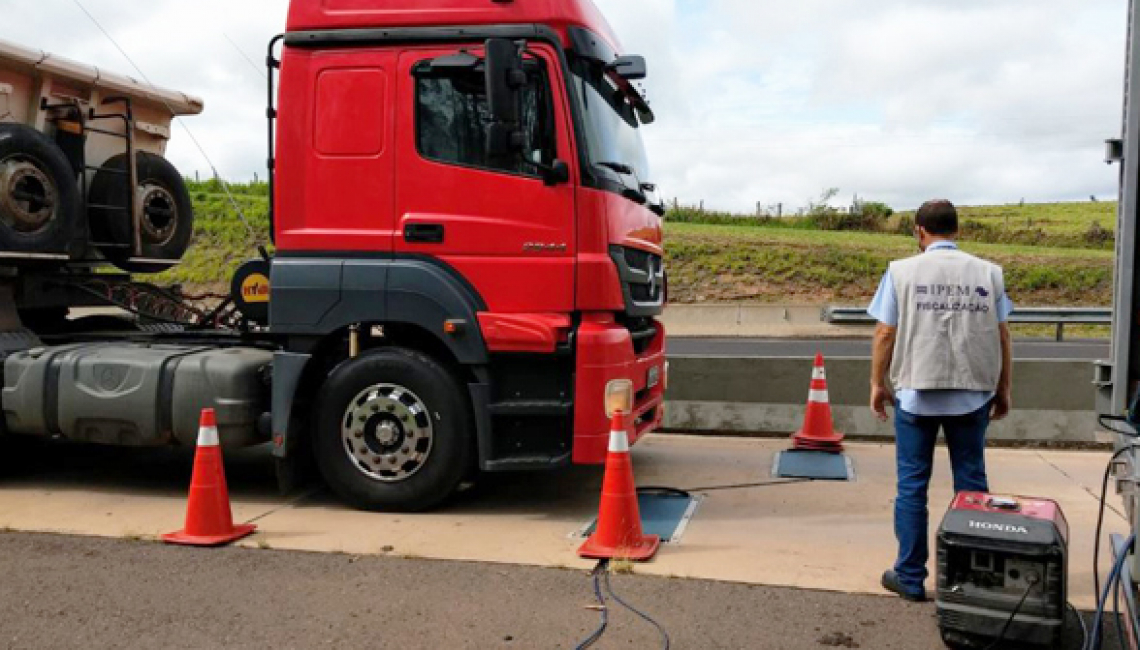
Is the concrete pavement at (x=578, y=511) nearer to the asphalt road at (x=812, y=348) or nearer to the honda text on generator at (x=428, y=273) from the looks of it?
the honda text on generator at (x=428, y=273)

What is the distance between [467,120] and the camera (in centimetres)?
551

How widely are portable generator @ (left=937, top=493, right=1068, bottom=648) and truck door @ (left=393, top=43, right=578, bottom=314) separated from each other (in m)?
2.56

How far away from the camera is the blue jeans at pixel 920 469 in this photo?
4.14 meters

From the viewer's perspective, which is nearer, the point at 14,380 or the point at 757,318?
the point at 14,380

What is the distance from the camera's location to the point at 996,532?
3.58m

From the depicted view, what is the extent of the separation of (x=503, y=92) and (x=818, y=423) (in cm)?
410

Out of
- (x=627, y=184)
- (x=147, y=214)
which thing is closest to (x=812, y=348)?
(x=627, y=184)

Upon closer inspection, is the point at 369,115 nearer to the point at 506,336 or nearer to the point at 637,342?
the point at 506,336

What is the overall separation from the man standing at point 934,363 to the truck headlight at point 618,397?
63.0 inches

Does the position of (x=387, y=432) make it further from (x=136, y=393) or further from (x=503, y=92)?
(x=503, y=92)

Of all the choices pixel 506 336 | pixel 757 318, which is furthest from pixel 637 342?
pixel 757 318

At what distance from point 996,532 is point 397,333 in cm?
362

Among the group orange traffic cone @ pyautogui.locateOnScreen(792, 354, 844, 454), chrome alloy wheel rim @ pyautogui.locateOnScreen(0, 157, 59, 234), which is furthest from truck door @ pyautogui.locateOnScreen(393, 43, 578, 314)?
orange traffic cone @ pyautogui.locateOnScreen(792, 354, 844, 454)

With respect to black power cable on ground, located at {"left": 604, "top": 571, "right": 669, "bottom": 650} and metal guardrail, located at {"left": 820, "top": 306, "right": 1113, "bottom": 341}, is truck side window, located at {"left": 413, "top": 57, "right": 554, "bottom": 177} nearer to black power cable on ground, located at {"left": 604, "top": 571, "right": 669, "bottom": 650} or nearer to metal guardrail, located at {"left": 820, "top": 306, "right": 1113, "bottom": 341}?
black power cable on ground, located at {"left": 604, "top": 571, "right": 669, "bottom": 650}
